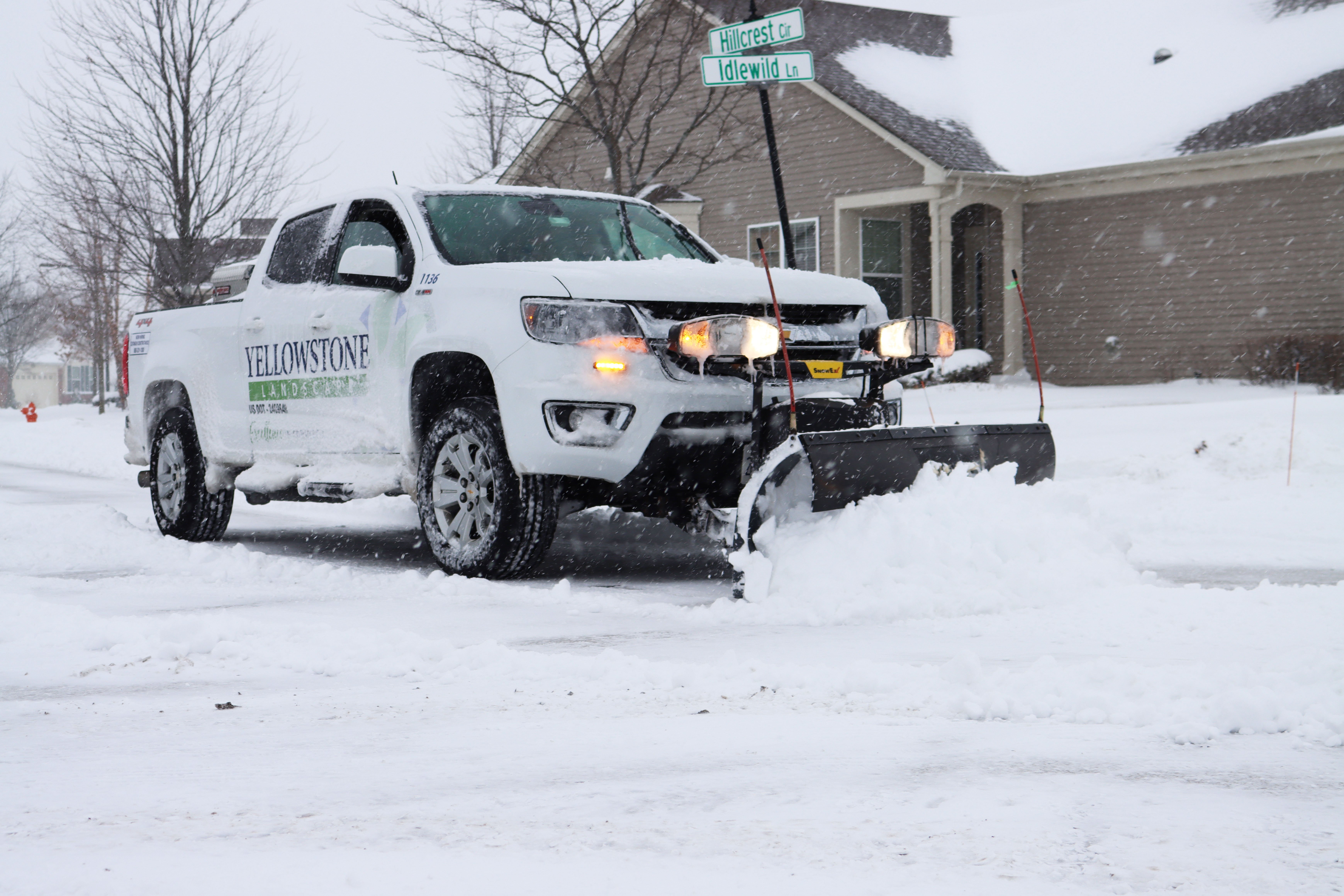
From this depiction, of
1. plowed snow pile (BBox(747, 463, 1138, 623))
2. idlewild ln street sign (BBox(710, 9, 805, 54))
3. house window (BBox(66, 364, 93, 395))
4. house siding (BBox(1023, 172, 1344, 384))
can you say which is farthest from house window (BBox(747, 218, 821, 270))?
house window (BBox(66, 364, 93, 395))

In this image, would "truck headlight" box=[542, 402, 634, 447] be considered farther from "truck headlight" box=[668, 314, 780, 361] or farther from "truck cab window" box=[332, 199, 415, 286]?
"truck cab window" box=[332, 199, 415, 286]

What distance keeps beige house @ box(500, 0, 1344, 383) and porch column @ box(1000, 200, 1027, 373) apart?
48 millimetres

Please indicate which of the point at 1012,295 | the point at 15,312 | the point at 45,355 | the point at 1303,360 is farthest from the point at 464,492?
the point at 45,355

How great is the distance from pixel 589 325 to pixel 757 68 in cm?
631

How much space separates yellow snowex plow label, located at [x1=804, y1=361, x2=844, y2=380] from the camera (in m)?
6.48

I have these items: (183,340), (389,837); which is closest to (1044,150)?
(183,340)

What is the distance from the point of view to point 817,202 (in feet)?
77.7

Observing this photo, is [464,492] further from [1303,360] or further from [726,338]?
[1303,360]

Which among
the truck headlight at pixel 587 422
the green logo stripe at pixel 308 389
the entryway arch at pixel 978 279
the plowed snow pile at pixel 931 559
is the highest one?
the entryway arch at pixel 978 279

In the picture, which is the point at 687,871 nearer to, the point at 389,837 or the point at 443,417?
the point at 389,837

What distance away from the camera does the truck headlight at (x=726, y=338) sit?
6137mm

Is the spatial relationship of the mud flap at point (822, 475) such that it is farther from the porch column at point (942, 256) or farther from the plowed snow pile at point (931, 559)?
the porch column at point (942, 256)

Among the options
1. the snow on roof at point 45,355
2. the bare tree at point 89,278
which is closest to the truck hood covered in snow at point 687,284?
the bare tree at point 89,278

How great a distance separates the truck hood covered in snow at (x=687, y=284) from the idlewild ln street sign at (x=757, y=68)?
5395 millimetres
